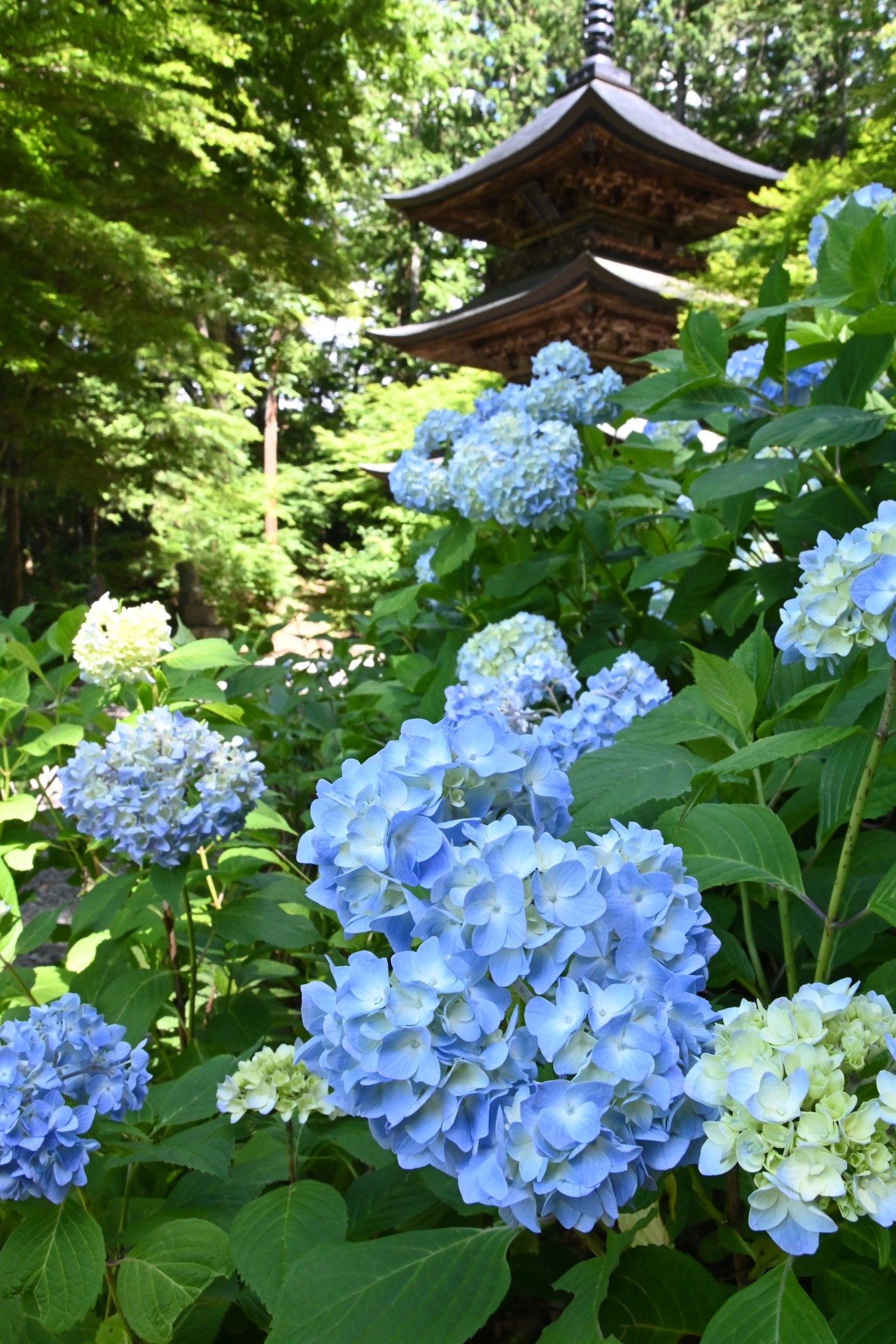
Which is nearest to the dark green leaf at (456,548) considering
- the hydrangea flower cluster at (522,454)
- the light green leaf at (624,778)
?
the hydrangea flower cluster at (522,454)

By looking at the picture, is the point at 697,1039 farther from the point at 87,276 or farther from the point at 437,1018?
the point at 87,276

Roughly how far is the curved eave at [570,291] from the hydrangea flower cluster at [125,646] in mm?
7637

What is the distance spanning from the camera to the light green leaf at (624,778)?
2.68 feet

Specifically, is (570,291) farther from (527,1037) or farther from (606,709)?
(527,1037)

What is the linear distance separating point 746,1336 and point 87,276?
11987mm

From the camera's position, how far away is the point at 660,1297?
69 cm

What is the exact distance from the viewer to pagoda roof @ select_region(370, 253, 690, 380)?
28.9 ft

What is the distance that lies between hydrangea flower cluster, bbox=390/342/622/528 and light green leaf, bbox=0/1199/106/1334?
1.35 meters

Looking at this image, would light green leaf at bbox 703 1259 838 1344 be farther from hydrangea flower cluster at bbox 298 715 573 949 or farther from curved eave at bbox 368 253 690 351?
curved eave at bbox 368 253 690 351

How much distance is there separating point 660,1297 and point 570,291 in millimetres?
9163

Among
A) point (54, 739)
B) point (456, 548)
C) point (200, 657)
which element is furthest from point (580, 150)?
point (54, 739)

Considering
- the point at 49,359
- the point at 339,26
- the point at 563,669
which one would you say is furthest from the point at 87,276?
the point at 563,669

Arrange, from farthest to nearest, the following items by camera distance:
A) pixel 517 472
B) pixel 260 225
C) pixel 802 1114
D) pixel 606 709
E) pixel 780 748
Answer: pixel 260 225
pixel 517 472
pixel 606 709
pixel 780 748
pixel 802 1114

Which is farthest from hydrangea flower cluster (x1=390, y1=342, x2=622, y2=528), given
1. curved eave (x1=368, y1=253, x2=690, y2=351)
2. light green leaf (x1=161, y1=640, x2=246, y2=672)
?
curved eave (x1=368, y1=253, x2=690, y2=351)
